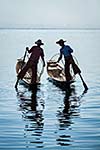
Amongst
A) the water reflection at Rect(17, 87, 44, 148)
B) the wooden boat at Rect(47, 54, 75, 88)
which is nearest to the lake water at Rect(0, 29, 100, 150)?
the water reflection at Rect(17, 87, 44, 148)

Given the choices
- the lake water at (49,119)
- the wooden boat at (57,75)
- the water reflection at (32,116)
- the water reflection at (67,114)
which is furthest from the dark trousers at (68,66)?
the water reflection at (32,116)

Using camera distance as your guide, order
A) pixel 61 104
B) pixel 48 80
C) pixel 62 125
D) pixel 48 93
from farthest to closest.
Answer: pixel 48 80
pixel 48 93
pixel 61 104
pixel 62 125

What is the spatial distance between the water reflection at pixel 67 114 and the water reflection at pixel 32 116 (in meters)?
0.59

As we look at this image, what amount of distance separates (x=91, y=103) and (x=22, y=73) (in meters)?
6.47

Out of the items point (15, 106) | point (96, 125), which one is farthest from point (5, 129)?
point (15, 106)

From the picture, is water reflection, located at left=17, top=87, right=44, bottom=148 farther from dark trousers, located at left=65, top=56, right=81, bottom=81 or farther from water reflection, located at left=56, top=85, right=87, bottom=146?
dark trousers, located at left=65, top=56, right=81, bottom=81

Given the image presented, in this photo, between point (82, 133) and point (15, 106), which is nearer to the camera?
point (82, 133)

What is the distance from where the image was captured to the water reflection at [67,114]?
14.3 m

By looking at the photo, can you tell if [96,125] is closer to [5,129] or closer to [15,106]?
[5,129]

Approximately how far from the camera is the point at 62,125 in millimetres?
16297

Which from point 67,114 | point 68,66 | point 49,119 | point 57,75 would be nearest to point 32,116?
point 49,119

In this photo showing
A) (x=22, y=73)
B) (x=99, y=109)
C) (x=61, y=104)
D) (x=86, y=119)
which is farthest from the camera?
(x=22, y=73)

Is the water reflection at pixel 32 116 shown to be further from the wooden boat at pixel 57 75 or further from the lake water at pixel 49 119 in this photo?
the wooden boat at pixel 57 75

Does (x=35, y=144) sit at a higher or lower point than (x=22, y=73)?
lower
